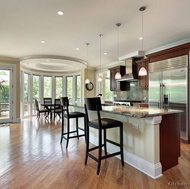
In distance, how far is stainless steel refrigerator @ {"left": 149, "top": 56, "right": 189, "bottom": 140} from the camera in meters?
3.87

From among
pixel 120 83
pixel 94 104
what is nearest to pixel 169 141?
pixel 94 104

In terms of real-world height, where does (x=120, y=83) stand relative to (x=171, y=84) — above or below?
above

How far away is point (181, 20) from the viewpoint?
306 centimetres

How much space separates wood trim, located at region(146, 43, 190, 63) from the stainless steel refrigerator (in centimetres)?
11

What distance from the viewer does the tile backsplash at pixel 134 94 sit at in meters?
5.76

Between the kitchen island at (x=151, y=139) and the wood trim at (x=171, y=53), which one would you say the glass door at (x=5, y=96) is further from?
the wood trim at (x=171, y=53)

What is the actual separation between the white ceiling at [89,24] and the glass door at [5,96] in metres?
1.57

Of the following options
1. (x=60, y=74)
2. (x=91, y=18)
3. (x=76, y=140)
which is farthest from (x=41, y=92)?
(x=91, y=18)

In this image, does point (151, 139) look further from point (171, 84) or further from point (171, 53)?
point (171, 53)

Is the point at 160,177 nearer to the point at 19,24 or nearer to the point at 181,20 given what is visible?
the point at 181,20

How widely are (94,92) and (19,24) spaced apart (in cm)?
571

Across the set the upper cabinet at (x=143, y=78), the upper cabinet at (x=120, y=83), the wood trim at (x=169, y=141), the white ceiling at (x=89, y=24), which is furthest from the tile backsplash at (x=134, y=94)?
the wood trim at (x=169, y=141)

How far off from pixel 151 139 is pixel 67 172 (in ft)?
4.75

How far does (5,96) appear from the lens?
6270mm
